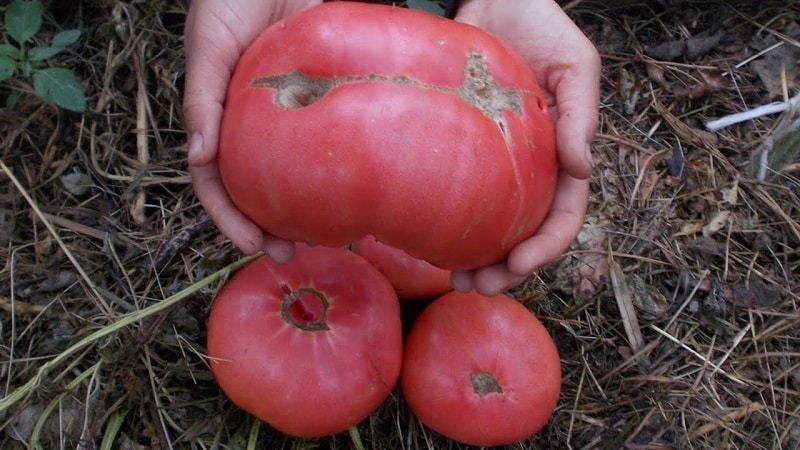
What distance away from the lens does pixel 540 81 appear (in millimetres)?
1711

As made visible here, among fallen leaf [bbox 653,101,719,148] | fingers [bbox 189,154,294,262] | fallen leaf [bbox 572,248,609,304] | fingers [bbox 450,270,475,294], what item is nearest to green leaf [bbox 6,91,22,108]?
fingers [bbox 189,154,294,262]

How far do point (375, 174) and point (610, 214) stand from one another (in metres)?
1.28

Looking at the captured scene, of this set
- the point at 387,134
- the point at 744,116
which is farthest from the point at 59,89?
the point at 744,116

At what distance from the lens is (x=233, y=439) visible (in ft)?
5.79

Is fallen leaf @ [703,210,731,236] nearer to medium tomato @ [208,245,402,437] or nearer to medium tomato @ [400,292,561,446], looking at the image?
medium tomato @ [400,292,561,446]

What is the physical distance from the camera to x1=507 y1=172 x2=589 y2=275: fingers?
1.38 metres

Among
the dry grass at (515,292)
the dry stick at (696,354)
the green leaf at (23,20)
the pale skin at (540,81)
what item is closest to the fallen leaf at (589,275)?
the dry grass at (515,292)

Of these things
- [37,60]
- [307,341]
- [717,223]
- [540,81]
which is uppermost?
[540,81]

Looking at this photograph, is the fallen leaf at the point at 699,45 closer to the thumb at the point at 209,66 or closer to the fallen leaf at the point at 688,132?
the fallen leaf at the point at 688,132

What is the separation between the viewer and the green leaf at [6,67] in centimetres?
191

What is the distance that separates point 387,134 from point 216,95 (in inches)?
16.6

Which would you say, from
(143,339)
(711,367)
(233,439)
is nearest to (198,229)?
(143,339)

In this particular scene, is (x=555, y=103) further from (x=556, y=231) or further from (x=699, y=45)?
(x=699, y=45)

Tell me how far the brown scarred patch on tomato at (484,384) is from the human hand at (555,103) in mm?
212
